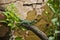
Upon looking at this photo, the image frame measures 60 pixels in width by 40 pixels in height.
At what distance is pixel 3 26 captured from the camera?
1306mm

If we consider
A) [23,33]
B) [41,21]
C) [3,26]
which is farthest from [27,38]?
[3,26]

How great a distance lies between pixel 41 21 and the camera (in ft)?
4.78

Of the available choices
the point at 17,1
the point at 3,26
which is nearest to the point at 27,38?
the point at 3,26

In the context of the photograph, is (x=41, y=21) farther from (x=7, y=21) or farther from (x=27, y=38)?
(x=7, y=21)

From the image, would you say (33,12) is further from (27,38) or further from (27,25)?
(27,25)

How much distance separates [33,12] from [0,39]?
49cm

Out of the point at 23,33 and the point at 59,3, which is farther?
the point at 23,33

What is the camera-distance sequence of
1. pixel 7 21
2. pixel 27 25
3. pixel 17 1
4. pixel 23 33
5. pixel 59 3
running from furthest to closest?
1. pixel 17 1
2. pixel 23 33
3. pixel 7 21
4. pixel 27 25
5. pixel 59 3

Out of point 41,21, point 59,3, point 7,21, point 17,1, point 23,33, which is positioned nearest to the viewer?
point 59,3

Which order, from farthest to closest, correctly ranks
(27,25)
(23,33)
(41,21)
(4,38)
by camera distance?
(23,33) → (41,21) → (4,38) → (27,25)

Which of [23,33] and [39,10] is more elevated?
[39,10]

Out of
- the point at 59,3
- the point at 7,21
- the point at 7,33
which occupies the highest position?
the point at 59,3

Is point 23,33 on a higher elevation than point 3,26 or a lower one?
lower

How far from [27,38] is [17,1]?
0.46 m
